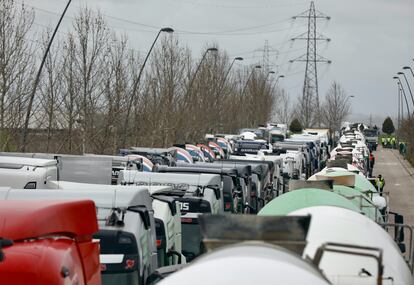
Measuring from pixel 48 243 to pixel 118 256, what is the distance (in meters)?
3.36

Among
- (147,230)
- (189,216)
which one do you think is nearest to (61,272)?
(147,230)

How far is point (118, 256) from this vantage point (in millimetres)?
10773

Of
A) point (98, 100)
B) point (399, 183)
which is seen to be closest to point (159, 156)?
point (98, 100)

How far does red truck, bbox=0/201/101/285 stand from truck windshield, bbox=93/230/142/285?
75.6 inches

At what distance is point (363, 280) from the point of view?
7.50 meters

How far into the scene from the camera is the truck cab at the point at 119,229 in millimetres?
10781

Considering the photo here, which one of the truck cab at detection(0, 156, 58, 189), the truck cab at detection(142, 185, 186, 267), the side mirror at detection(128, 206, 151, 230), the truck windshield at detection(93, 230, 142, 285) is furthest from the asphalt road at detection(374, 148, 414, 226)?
the truck windshield at detection(93, 230, 142, 285)

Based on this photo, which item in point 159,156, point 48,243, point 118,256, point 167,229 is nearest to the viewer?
point 48,243

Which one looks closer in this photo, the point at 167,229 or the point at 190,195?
the point at 167,229

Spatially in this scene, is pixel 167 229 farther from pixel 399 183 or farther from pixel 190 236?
pixel 399 183

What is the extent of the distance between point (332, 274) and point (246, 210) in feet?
51.4

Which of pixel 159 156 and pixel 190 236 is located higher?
pixel 159 156

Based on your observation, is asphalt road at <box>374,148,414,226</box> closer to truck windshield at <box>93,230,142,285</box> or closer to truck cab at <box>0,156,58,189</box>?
truck cab at <box>0,156,58,189</box>

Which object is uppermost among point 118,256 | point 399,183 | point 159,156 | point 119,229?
point 119,229
